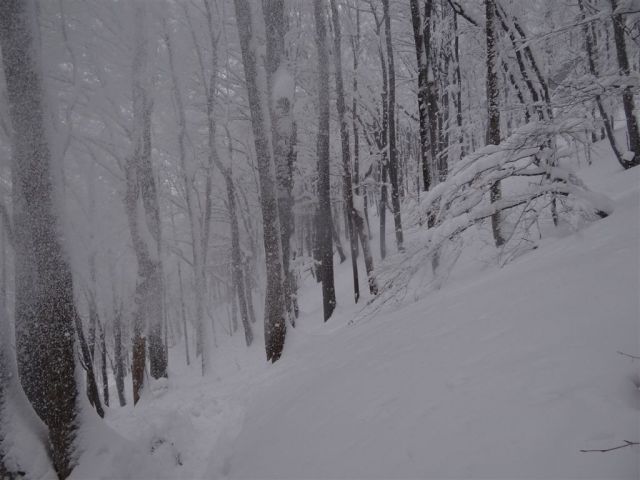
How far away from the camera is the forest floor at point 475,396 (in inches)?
50.4

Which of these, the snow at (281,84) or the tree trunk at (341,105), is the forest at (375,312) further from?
the tree trunk at (341,105)

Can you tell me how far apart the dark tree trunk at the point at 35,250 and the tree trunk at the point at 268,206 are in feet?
10.9

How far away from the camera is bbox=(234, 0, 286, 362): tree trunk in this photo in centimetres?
634

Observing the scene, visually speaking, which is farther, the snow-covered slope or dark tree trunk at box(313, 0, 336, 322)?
dark tree trunk at box(313, 0, 336, 322)

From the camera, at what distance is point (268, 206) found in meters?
6.35

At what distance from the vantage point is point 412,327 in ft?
9.84

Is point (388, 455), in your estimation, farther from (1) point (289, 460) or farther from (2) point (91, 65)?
(2) point (91, 65)

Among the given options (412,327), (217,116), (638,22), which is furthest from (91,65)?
(638,22)

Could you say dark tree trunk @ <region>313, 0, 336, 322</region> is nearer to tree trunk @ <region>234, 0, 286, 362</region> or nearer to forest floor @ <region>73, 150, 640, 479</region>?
tree trunk @ <region>234, 0, 286, 362</region>

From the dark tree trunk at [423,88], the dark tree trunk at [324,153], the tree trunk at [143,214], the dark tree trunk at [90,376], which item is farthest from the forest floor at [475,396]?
the dark tree trunk at [324,153]

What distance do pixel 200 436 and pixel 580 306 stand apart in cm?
431

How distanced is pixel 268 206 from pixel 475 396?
5218 mm

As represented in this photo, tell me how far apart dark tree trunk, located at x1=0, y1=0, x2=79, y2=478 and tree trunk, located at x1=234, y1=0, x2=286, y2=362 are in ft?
10.9

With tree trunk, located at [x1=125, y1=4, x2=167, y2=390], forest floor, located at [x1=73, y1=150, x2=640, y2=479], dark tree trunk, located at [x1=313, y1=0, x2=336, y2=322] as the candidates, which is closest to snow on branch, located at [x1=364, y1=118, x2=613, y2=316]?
forest floor, located at [x1=73, y1=150, x2=640, y2=479]
